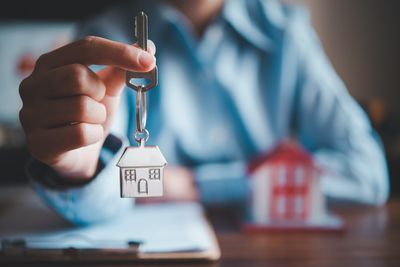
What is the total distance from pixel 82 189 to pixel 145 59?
24 cm

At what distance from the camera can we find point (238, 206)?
2.38 feet

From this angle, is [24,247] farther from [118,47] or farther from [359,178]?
[359,178]

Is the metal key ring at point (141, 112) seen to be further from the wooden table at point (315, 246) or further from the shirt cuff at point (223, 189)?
the shirt cuff at point (223, 189)

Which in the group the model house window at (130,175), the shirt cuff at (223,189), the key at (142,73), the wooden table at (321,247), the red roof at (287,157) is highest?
the key at (142,73)

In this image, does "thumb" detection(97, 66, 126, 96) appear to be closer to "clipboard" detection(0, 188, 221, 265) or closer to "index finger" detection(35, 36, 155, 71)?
"index finger" detection(35, 36, 155, 71)

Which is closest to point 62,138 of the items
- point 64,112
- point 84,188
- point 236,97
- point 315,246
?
point 64,112

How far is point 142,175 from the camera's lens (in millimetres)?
334

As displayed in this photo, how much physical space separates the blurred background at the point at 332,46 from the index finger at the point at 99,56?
1262mm

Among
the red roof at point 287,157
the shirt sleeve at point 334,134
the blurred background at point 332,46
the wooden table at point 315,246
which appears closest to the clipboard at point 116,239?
the wooden table at point 315,246

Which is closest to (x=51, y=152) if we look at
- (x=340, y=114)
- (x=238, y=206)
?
(x=238, y=206)

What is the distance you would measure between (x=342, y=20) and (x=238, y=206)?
1.18m

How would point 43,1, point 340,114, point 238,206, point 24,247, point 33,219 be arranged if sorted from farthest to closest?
1. point 43,1
2. point 340,114
3. point 238,206
4. point 33,219
5. point 24,247

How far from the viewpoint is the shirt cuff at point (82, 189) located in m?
0.52

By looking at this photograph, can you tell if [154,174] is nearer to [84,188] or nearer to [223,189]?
[84,188]
